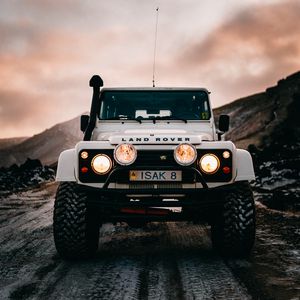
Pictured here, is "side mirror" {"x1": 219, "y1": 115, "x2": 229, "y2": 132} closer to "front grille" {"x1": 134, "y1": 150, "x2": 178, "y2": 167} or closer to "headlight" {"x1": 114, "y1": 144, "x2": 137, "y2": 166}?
"front grille" {"x1": 134, "y1": 150, "x2": 178, "y2": 167}

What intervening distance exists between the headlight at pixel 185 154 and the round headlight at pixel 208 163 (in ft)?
0.44

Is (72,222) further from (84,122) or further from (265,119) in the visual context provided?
(265,119)

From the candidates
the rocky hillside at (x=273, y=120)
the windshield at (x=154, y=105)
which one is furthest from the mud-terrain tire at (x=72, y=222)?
the rocky hillside at (x=273, y=120)

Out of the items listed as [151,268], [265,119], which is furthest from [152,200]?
[265,119]

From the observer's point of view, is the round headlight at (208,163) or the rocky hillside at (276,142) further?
the rocky hillside at (276,142)

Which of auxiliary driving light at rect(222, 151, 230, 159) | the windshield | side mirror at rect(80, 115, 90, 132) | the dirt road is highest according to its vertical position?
the windshield

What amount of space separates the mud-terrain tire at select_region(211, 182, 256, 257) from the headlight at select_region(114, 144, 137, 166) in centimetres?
101

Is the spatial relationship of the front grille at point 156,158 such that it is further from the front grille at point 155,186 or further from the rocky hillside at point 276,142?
the rocky hillside at point 276,142

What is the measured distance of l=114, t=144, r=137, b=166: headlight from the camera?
16.3 feet

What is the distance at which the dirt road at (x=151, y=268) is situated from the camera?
3986mm

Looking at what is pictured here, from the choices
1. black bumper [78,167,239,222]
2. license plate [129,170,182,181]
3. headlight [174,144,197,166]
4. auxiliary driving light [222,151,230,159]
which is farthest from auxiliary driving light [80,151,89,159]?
auxiliary driving light [222,151,230,159]

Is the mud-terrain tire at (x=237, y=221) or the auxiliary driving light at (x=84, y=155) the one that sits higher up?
the auxiliary driving light at (x=84, y=155)

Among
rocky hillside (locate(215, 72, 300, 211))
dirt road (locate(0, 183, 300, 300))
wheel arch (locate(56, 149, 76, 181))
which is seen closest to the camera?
dirt road (locate(0, 183, 300, 300))

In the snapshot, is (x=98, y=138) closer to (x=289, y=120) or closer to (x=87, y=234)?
(x=87, y=234)
